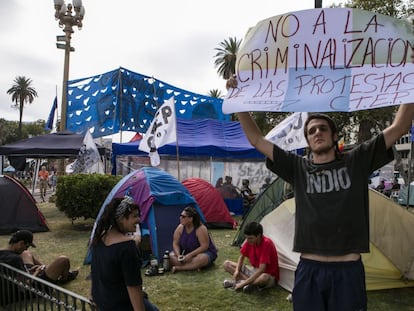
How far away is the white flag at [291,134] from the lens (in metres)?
7.11

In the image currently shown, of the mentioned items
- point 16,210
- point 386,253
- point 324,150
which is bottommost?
point 386,253

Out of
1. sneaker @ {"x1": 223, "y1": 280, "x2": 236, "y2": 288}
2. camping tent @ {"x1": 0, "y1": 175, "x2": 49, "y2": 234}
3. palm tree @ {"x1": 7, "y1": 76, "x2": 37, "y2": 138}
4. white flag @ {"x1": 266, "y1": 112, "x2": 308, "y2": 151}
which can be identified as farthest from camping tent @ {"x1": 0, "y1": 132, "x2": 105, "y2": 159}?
palm tree @ {"x1": 7, "y1": 76, "x2": 37, "y2": 138}

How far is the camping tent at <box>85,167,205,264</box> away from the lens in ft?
21.6

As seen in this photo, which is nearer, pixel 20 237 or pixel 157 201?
pixel 20 237

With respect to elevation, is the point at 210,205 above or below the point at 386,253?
above

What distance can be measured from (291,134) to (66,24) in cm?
1068

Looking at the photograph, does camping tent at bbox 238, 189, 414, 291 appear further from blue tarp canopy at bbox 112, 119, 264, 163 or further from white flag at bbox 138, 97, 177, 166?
blue tarp canopy at bbox 112, 119, 264, 163

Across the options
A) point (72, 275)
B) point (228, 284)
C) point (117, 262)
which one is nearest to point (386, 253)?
point (228, 284)

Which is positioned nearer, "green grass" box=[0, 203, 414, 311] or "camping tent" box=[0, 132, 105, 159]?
"green grass" box=[0, 203, 414, 311]

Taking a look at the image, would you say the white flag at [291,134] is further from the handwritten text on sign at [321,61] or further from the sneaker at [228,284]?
the handwritten text on sign at [321,61]

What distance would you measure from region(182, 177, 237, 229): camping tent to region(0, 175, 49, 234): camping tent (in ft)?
12.4

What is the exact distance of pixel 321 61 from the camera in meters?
2.70

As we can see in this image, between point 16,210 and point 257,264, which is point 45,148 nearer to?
point 16,210

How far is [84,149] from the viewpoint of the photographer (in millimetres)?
10812
